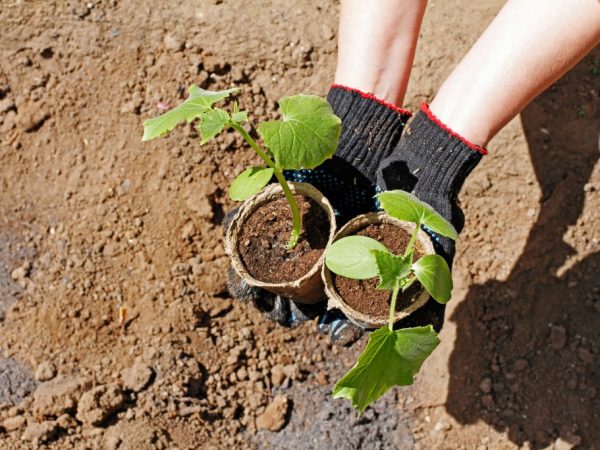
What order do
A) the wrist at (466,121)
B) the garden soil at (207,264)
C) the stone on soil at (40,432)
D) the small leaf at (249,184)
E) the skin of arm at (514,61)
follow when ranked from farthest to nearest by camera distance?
the garden soil at (207,264) → the stone on soil at (40,432) → the wrist at (466,121) → the skin of arm at (514,61) → the small leaf at (249,184)

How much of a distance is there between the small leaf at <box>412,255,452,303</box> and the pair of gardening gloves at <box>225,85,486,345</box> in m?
0.31

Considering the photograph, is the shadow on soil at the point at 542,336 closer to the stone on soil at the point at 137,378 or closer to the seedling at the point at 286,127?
the stone on soil at the point at 137,378

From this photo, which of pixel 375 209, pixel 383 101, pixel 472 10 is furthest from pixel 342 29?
pixel 472 10

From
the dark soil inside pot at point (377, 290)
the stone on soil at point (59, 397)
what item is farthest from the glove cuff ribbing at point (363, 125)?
the stone on soil at point (59, 397)

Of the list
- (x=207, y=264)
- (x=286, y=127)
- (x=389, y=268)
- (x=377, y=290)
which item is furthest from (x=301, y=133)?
(x=207, y=264)

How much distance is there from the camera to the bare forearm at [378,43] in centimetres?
154

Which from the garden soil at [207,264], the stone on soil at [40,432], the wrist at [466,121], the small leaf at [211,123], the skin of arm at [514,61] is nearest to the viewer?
the small leaf at [211,123]

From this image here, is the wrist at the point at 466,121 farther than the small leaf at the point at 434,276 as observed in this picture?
Yes

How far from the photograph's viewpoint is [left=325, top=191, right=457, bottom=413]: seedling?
44.9 inches

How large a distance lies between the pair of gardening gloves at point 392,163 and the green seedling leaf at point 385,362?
13.3 inches

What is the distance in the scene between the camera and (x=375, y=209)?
1.61 metres

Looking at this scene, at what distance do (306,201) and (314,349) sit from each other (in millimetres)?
714

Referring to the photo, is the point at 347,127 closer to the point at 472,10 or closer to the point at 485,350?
the point at 485,350

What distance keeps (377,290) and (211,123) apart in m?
0.54
